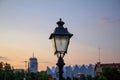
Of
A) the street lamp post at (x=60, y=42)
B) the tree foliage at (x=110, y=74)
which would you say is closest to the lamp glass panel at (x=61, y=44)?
the street lamp post at (x=60, y=42)

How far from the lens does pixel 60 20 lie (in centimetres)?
1126

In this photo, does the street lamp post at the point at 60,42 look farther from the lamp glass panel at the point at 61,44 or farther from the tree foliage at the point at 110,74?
the tree foliage at the point at 110,74

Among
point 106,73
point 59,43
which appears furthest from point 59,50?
point 106,73

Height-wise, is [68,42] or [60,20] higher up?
[60,20]

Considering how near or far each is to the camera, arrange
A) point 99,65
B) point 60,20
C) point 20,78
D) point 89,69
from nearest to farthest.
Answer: point 60,20 → point 20,78 → point 99,65 → point 89,69

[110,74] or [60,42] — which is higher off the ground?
[60,42]

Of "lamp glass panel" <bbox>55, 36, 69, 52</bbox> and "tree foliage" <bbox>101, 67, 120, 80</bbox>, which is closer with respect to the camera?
"lamp glass panel" <bbox>55, 36, 69, 52</bbox>

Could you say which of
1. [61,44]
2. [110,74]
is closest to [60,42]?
[61,44]

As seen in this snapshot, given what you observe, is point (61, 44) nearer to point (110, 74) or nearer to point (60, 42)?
point (60, 42)

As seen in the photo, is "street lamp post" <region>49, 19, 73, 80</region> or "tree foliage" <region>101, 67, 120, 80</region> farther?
"tree foliage" <region>101, 67, 120, 80</region>

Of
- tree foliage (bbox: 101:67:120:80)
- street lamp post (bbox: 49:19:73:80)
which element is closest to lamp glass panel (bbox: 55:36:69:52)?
street lamp post (bbox: 49:19:73:80)

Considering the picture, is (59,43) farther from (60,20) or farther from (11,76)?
(11,76)

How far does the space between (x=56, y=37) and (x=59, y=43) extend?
0.77ft

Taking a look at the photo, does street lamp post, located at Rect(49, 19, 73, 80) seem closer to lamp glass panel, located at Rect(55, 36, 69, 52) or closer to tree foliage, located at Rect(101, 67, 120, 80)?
lamp glass panel, located at Rect(55, 36, 69, 52)
